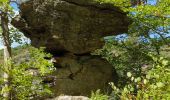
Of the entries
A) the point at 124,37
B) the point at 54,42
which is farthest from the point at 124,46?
the point at 54,42

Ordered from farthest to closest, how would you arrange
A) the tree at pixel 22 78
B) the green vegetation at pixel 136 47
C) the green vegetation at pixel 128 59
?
the green vegetation at pixel 136 47 < the tree at pixel 22 78 < the green vegetation at pixel 128 59

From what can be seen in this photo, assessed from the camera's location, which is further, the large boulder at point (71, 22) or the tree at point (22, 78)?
the large boulder at point (71, 22)

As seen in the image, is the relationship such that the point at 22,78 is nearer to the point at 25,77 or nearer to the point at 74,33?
the point at 25,77

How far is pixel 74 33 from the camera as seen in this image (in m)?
24.9

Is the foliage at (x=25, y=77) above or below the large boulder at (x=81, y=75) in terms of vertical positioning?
above

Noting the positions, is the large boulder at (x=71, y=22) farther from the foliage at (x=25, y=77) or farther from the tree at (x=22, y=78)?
the foliage at (x=25, y=77)

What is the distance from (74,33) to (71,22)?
80 cm

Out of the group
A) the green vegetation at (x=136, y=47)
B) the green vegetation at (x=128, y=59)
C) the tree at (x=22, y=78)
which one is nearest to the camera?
the green vegetation at (x=128, y=59)

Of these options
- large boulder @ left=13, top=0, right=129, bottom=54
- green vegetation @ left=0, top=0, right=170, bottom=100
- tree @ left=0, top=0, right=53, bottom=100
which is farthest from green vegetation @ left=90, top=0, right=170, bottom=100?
tree @ left=0, top=0, right=53, bottom=100

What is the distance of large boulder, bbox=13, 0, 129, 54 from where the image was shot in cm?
2420

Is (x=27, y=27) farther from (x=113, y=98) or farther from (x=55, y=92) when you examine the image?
(x=113, y=98)

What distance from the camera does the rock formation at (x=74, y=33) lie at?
24328mm

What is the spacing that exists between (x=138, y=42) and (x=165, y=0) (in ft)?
29.0

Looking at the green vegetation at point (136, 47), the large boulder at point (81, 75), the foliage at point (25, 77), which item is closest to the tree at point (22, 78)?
the foliage at point (25, 77)
